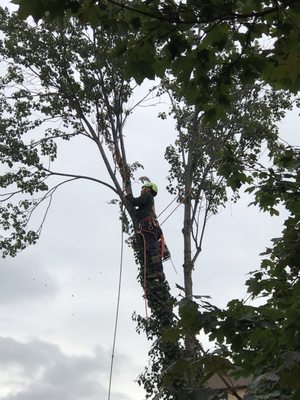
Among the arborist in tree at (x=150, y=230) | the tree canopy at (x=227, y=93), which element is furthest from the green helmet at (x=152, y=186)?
the tree canopy at (x=227, y=93)

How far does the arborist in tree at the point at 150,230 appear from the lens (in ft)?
30.5

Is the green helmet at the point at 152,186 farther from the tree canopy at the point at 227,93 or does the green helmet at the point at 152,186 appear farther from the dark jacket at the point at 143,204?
the tree canopy at the point at 227,93

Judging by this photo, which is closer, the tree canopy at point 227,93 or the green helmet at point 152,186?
the tree canopy at point 227,93

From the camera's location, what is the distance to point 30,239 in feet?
35.8

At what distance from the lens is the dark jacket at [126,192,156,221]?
9.27 metres

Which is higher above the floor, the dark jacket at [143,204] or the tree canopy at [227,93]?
the dark jacket at [143,204]

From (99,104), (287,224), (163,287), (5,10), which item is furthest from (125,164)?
(287,224)

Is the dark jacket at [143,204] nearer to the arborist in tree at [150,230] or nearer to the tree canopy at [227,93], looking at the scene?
the arborist in tree at [150,230]

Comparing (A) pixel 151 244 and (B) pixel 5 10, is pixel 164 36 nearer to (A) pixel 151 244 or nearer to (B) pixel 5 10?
(A) pixel 151 244

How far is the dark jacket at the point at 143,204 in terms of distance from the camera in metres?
9.27

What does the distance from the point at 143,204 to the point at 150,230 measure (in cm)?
42

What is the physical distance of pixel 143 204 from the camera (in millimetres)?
9312

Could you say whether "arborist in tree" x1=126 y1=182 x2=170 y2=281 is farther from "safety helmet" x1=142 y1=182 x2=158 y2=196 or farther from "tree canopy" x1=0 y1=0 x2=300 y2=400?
"tree canopy" x1=0 y1=0 x2=300 y2=400

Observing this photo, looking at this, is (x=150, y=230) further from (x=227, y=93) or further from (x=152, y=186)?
(x=227, y=93)
